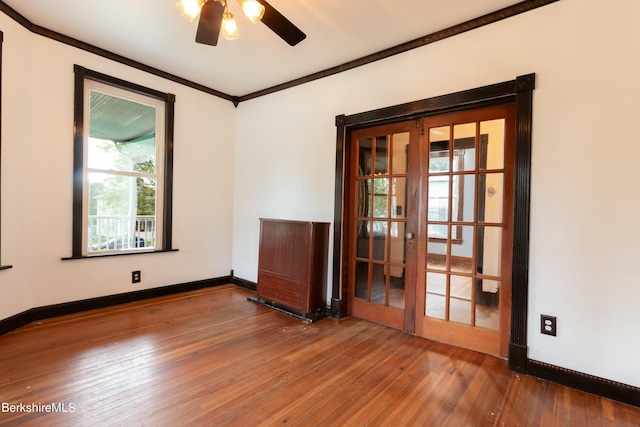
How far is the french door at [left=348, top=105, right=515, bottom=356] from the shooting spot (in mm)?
2521

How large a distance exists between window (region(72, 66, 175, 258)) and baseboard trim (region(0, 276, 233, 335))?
503 millimetres

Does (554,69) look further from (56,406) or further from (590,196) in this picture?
(56,406)

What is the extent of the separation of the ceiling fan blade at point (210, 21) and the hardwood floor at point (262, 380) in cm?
230

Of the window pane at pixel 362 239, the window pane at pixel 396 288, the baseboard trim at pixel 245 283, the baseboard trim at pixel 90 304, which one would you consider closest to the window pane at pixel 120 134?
the baseboard trim at pixel 90 304

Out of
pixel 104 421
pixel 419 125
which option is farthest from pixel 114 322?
pixel 419 125

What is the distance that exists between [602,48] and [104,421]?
374 centimetres

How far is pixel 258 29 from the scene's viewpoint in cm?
278

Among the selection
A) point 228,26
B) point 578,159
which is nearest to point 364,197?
point 578,159

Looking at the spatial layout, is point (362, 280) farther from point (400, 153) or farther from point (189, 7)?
point (189, 7)

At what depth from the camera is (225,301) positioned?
3.79 metres

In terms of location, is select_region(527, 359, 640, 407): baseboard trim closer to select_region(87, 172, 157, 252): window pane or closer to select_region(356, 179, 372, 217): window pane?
select_region(356, 179, 372, 217): window pane

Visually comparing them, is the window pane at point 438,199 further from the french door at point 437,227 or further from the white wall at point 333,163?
the white wall at point 333,163

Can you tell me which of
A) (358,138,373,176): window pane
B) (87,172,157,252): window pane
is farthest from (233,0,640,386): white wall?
(87,172,157,252): window pane

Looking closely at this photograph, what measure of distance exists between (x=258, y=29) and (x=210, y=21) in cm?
97
